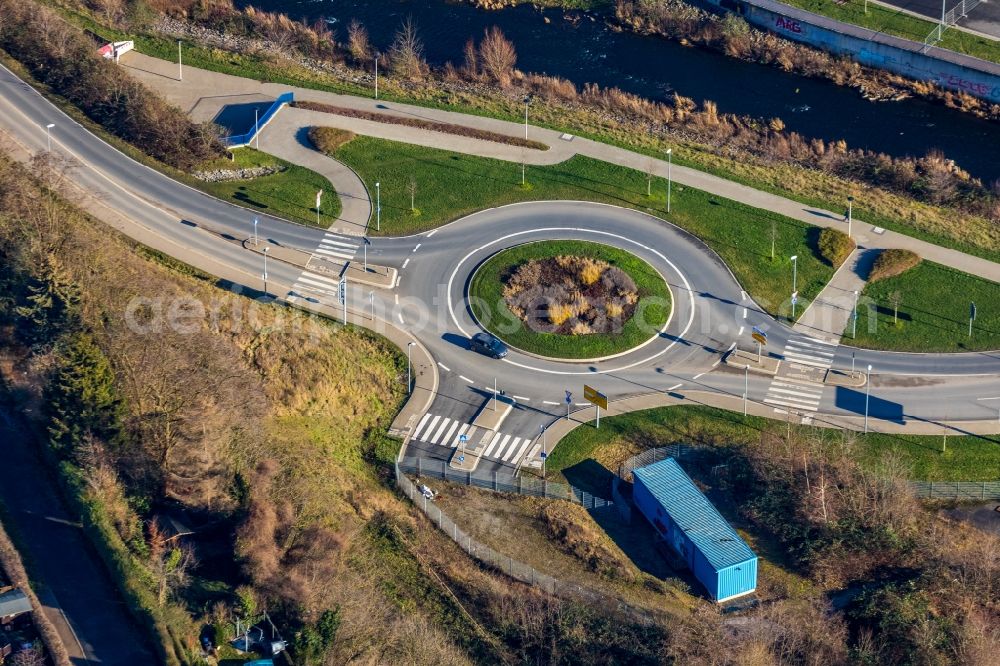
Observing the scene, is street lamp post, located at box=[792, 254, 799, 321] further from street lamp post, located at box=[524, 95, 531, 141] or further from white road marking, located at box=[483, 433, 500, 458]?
street lamp post, located at box=[524, 95, 531, 141]

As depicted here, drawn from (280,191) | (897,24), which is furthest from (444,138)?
(897,24)

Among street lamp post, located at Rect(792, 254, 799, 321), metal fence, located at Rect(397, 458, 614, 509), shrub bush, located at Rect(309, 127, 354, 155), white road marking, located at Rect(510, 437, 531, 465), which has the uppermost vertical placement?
shrub bush, located at Rect(309, 127, 354, 155)

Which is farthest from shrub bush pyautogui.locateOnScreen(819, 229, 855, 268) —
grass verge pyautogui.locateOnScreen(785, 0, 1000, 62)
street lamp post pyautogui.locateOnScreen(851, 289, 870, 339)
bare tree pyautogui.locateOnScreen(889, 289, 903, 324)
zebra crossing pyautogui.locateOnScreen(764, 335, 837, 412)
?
grass verge pyautogui.locateOnScreen(785, 0, 1000, 62)

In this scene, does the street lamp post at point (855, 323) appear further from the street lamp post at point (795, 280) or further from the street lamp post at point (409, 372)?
the street lamp post at point (409, 372)

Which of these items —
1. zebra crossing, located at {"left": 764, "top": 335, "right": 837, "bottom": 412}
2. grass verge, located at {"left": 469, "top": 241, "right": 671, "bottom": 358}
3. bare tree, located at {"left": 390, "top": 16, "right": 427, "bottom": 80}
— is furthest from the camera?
bare tree, located at {"left": 390, "top": 16, "right": 427, "bottom": 80}

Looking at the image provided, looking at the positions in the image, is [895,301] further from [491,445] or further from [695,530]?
[491,445]

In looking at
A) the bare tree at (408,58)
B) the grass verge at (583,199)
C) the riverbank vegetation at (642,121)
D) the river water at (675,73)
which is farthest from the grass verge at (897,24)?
the bare tree at (408,58)
